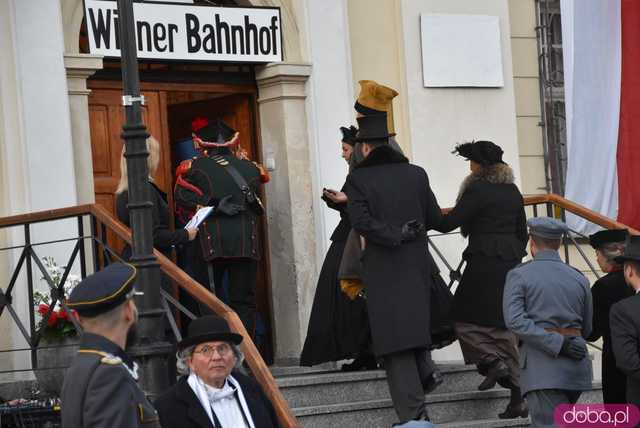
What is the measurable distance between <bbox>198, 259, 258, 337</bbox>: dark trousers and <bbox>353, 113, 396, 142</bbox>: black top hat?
→ 1.67 metres

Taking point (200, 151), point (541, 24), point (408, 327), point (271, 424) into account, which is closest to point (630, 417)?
point (408, 327)

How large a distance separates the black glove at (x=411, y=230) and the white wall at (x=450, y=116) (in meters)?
3.25

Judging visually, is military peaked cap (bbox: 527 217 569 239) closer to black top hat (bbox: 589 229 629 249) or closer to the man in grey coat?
the man in grey coat

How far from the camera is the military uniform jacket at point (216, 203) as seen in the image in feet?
34.7

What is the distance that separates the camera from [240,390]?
23.6 feet

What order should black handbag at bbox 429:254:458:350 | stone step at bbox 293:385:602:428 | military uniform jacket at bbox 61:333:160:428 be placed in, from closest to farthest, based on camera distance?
military uniform jacket at bbox 61:333:160:428 < stone step at bbox 293:385:602:428 < black handbag at bbox 429:254:458:350

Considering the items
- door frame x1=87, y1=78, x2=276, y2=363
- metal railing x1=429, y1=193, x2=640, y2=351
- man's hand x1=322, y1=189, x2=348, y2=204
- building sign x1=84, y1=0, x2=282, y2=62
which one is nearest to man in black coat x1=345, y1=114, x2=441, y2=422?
man's hand x1=322, y1=189, x2=348, y2=204

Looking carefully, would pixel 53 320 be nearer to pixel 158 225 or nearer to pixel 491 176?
pixel 158 225

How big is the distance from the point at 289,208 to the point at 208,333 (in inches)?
187

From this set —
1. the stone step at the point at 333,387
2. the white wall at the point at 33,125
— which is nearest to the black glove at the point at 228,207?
the white wall at the point at 33,125

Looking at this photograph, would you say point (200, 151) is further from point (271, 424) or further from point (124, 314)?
point (124, 314)

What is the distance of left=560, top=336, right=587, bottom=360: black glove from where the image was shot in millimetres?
8562

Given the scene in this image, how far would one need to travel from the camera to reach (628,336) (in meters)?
8.19

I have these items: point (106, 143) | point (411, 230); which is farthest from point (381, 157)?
point (106, 143)
